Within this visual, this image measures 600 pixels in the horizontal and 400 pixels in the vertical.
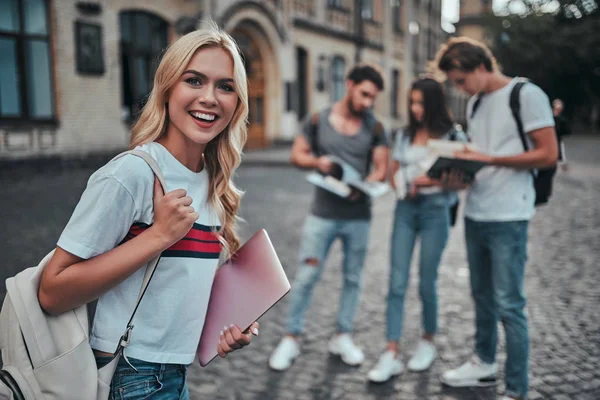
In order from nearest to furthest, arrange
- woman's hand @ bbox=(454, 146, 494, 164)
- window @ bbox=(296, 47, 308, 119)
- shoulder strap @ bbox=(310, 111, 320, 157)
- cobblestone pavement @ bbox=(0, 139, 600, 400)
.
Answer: woman's hand @ bbox=(454, 146, 494, 164)
cobblestone pavement @ bbox=(0, 139, 600, 400)
shoulder strap @ bbox=(310, 111, 320, 157)
window @ bbox=(296, 47, 308, 119)

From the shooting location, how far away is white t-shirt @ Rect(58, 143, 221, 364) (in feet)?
4.56

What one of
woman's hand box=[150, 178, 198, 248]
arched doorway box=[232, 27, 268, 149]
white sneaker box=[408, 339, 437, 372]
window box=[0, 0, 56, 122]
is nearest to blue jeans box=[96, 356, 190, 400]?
woman's hand box=[150, 178, 198, 248]

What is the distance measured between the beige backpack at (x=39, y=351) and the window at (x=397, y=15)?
95.1ft

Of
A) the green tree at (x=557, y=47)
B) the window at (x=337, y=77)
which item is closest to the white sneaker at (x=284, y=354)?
the window at (x=337, y=77)

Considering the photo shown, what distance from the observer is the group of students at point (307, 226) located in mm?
1413

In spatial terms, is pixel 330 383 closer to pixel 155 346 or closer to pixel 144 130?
pixel 155 346

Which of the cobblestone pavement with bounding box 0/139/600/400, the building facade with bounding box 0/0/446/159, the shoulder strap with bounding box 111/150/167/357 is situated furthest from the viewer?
the building facade with bounding box 0/0/446/159

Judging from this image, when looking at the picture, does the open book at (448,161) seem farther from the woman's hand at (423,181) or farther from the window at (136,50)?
the window at (136,50)

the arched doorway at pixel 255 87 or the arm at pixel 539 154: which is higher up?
the arched doorway at pixel 255 87

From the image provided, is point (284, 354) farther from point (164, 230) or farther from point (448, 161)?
point (164, 230)

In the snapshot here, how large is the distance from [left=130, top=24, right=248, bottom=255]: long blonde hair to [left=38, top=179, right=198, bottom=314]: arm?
292 mm

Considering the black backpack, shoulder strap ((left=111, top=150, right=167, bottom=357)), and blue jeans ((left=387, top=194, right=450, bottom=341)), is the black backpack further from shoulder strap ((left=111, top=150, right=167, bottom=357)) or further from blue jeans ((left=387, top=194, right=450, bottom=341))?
shoulder strap ((left=111, top=150, right=167, bottom=357))

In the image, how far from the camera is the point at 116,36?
43.0ft

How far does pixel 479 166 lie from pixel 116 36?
1206 cm
